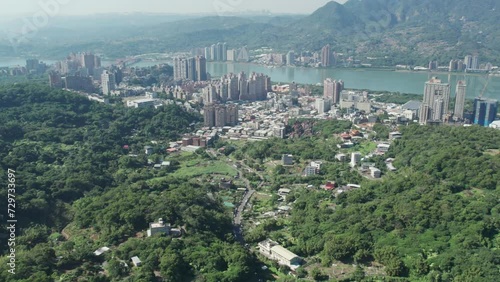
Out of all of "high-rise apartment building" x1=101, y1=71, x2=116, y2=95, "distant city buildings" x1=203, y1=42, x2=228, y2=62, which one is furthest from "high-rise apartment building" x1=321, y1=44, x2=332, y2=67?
"high-rise apartment building" x1=101, y1=71, x2=116, y2=95

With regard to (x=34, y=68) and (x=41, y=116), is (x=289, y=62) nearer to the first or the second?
(x=34, y=68)

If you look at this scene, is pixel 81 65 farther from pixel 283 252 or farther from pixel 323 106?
pixel 283 252

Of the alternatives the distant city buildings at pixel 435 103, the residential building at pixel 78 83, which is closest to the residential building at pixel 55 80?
the residential building at pixel 78 83

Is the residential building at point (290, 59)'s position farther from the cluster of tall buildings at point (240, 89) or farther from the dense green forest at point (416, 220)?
the dense green forest at point (416, 220)

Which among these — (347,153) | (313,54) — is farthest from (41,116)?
(313,54)

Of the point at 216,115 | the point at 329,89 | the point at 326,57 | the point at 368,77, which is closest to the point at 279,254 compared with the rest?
the point at 216,115


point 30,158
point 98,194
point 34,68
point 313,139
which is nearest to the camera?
point 98,194
